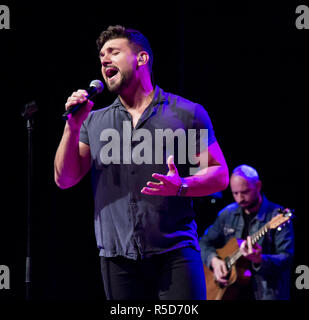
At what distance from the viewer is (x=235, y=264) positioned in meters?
4.25

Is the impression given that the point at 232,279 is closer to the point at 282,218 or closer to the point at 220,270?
the point at 220,270

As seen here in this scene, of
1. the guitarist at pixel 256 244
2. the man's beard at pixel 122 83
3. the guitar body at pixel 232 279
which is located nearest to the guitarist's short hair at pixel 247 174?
the guitarist at pixel 256 244

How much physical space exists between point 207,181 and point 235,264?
8.03ft

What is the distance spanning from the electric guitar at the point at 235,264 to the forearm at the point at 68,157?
7.63ft

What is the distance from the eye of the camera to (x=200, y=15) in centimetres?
461

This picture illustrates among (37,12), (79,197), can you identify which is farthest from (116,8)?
(79,197)

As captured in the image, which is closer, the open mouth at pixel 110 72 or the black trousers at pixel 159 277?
the black trousers at pixel 159 277

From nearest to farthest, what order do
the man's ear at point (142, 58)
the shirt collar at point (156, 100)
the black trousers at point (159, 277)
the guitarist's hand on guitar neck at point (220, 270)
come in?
the black trousers at point (159, 277)
the shirt collar at point (156, 100)
the man's ear at point (142, 58)
the guitarist's hand on guitar neck at point (220, 270)

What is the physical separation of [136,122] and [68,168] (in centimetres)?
36

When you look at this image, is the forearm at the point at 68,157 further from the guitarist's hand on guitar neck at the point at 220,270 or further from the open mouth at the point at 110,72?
the guitarist's hand on guitar neck at the point at 220,270

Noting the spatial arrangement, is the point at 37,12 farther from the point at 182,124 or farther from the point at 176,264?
the point at 176,264

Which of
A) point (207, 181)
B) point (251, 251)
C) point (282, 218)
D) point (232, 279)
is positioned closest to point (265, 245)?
point (251, 251)

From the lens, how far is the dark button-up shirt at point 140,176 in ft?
6.37

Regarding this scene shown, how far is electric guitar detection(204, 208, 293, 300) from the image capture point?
13.2 ft
